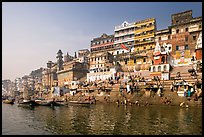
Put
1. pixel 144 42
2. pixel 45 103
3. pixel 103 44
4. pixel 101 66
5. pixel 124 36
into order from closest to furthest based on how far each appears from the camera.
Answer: pixel 45 103, pixel 144 42, pixel 101 66, pixel 124 36, pixel 103 44

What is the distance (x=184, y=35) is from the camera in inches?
2285

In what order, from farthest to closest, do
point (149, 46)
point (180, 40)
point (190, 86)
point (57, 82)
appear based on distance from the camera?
point (57, 82) → point (149, 46) → point (180, 40) → point (190, 86)

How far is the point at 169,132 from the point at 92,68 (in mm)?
57890

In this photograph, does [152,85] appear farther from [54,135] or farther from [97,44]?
[97,44]

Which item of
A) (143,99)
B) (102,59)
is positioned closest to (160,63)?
(143,99)

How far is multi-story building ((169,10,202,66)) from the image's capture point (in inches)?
2201

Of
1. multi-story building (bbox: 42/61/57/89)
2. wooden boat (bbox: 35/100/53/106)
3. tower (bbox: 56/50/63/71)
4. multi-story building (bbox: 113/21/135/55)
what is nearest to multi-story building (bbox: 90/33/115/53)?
multi-story building (bbox: 113/21/135/55)

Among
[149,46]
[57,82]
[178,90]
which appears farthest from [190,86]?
[57,82]

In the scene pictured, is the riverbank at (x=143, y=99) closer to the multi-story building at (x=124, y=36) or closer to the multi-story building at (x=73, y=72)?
the multi-story building at (x=73, y=72)

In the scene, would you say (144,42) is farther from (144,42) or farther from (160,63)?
(160,63)

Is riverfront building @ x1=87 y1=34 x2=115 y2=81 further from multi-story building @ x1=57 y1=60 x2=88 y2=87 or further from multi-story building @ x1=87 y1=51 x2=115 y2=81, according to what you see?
multi-story building @ x1=57 y1=60 x2=88 y2=87

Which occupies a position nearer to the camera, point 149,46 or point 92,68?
point 149,46

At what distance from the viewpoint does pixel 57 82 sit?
294 feet

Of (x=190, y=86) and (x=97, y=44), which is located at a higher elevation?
(x=97, y=44)
